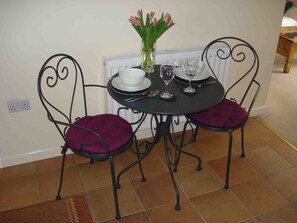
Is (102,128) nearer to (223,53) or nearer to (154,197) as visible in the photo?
(154,197)

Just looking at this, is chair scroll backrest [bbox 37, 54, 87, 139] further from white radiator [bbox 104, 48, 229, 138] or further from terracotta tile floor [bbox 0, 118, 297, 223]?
terracotta tile floor [bbox 0, 118, 297, 223]

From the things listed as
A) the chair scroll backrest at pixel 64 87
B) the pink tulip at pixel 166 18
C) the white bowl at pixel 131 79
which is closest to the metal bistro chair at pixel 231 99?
the white bowl at pixel 131 79

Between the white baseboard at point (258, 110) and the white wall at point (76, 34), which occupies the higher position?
the white wall at point (76, 34)

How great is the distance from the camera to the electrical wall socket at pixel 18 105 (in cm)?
228

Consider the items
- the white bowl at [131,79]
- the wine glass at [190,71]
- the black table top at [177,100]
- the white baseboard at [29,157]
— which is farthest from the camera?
the white baseboard at [29,157]

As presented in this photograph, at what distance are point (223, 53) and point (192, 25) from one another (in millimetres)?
355

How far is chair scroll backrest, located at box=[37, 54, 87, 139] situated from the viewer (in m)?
2.26

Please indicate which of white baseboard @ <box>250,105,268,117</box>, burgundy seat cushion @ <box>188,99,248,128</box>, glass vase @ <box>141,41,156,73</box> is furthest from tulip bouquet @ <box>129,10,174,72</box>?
white baseboard @ <box>250,105,268,117</box>

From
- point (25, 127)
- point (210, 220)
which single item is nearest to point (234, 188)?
point (210, 220)

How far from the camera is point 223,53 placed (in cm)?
268

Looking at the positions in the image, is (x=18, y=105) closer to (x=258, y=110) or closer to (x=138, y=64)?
(x=138, y=64)

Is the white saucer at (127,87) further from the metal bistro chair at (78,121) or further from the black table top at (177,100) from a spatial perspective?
the metal bistro chair at (78,121)

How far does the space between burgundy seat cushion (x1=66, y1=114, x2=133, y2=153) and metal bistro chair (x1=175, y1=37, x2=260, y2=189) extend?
0.51 meters

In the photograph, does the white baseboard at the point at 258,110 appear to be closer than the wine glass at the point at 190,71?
No
